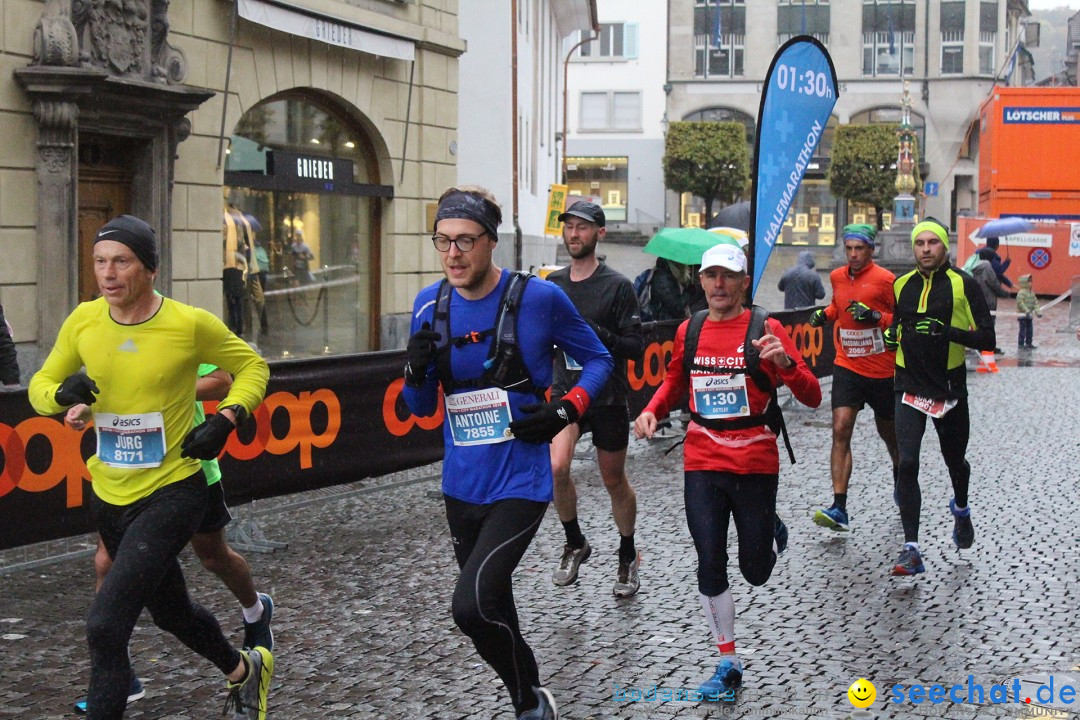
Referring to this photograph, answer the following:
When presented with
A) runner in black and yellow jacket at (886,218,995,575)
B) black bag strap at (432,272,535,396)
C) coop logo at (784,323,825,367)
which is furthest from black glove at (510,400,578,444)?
coop logo at (784,323,825,367)

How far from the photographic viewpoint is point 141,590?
4523 mm

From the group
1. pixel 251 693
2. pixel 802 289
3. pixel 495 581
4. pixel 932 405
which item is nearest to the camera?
pixel 495 581

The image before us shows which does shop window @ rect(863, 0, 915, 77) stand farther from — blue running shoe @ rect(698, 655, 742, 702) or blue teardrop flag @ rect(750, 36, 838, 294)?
blue running shoe @ rect(698, 655, 742, 702)

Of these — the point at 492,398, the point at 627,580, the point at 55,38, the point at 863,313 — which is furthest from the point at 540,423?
the point at 55,38

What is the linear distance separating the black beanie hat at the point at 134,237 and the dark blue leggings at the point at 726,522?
7.39 feet

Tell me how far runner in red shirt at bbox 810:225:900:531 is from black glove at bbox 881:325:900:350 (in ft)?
2.13

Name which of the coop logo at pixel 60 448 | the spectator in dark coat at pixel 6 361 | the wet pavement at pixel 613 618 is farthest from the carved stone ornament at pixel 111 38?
the coop logo at pixel 60 448

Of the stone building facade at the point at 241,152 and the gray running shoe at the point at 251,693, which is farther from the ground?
the stone building facade at the point at 241,152

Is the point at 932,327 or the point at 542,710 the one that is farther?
the point at 932,327

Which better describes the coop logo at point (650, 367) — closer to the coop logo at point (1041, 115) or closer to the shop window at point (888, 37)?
the coop logo at point (1041, 115)

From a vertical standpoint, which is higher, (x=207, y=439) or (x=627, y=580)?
(x=207, y=439)

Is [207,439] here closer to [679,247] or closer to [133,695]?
[133,695]

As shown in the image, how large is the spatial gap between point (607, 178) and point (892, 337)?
66.7 meters

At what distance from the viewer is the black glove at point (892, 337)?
7.90 m
